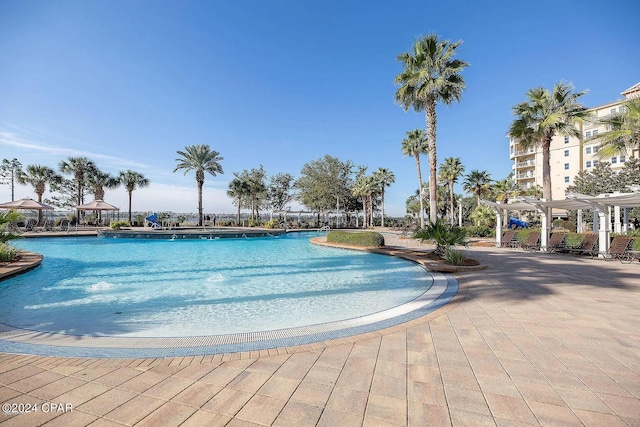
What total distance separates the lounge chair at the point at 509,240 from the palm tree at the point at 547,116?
2.17 metres

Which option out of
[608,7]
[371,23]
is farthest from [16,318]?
[608,7]

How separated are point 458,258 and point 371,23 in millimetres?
12946

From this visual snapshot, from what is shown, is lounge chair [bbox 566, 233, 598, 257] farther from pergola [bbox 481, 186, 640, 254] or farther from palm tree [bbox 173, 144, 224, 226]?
palm tree [bbox 173, 144, 224, 226]

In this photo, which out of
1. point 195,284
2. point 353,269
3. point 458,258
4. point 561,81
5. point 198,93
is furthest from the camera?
point 198,93

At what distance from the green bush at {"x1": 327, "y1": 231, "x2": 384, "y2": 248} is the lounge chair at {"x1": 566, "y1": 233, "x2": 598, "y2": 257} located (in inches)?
313

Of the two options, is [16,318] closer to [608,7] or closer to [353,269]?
[353,269]

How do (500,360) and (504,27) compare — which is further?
(504,27)

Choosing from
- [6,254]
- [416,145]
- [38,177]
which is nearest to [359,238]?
[6,254]

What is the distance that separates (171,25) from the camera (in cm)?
1155

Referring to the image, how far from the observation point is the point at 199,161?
1296 inches

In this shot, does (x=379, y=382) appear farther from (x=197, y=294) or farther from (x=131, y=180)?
(x=131, y=180)

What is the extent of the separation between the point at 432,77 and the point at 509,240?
9.61 metres

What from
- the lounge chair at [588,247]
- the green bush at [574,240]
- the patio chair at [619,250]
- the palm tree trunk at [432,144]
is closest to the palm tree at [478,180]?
the green bush at [574,240]

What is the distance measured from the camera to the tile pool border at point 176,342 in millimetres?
3137
